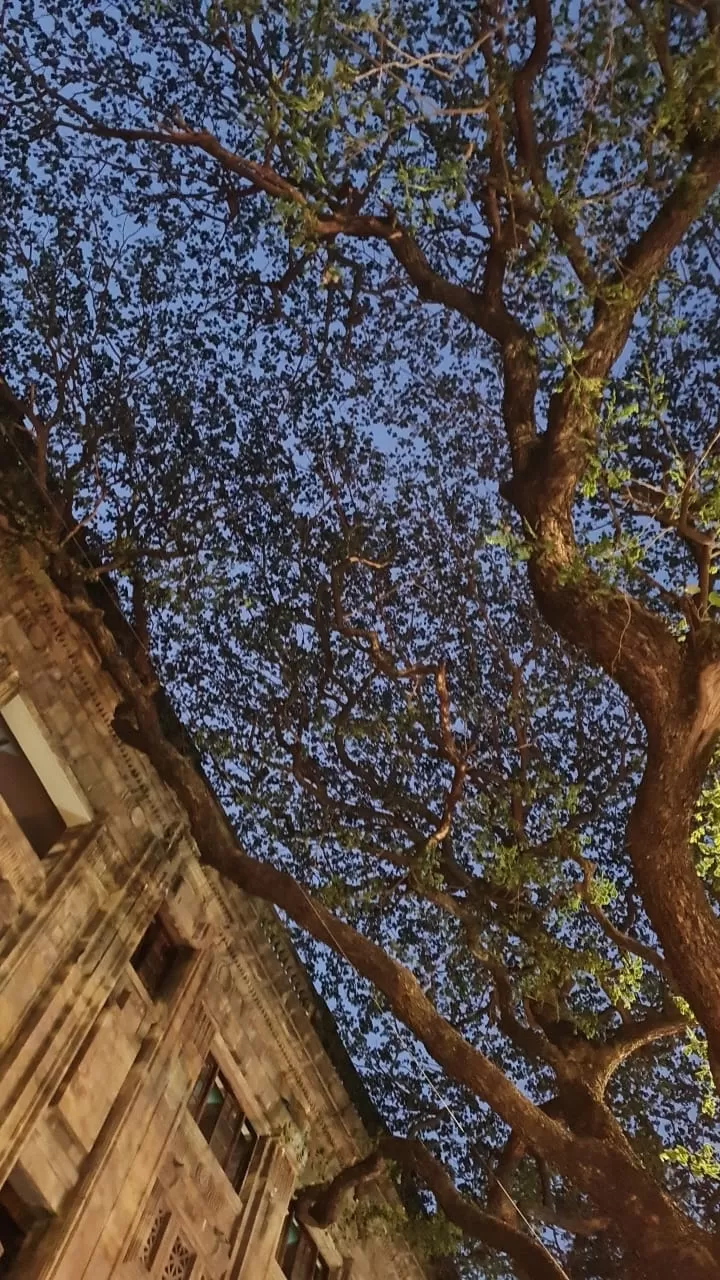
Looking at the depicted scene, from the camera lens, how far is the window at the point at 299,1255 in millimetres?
11508

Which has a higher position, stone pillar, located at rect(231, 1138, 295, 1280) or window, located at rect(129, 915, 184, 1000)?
window, located at rect(129, 915, 184, 1000)

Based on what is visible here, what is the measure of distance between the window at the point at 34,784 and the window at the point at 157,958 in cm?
176

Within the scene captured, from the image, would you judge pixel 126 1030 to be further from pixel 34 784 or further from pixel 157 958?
pixel 34 784

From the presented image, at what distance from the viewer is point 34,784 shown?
9.50 metres

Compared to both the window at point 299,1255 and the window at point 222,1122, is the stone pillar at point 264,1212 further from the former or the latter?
the window at point 299,1255

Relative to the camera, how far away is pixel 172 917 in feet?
34.9

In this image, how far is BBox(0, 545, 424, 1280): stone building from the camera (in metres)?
7.64

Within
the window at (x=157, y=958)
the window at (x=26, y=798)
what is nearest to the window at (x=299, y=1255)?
the window at (x=157, y=958)

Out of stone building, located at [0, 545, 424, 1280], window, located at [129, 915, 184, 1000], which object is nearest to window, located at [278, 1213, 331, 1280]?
stone building, located at [0, 545, 424, 1280]

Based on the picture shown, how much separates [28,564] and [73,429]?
2.75 metres

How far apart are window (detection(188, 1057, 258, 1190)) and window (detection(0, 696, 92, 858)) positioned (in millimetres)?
3791

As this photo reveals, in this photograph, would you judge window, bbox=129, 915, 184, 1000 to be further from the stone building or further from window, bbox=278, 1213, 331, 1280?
window, bbox=278, 1213, 331, 1280

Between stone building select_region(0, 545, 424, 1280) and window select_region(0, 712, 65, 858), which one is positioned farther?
window select_region(0, 712, 65, 858)

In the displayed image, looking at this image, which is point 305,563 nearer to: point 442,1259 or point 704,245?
point 704,245
